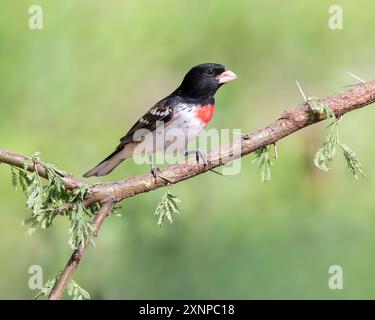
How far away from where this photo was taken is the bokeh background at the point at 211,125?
19.9 feet

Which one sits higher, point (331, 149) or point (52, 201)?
point (331, 149)

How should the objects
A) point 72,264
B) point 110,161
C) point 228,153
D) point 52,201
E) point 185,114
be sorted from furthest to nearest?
point 110,161
point 185,114
point 228,153
point 52,201
point 72,264

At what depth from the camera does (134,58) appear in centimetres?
763

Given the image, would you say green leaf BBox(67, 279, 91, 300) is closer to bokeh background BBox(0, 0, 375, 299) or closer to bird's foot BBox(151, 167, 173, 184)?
bird's foot BBox(151, 167, 173, 184)

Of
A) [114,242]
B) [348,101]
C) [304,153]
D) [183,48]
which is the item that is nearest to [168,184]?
[348,101]

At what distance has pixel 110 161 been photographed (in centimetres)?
482

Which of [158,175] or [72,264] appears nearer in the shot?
[72,264]

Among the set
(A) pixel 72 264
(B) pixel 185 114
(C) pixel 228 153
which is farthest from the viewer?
(B) pixel 185 114

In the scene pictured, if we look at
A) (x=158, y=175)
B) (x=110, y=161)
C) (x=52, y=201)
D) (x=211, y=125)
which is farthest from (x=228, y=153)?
(x=211, y=125)

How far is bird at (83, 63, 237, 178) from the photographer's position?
4.70 meters

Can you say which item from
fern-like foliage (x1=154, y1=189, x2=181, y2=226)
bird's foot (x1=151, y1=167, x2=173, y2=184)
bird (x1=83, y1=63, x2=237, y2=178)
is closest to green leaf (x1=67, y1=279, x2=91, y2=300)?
fern-like foliage (x1=154, y1=189, x2=181, y2=226)

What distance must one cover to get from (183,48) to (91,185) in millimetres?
4077

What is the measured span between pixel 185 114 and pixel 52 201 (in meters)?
1.27

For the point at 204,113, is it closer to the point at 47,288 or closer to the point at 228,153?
the point at 228,153
